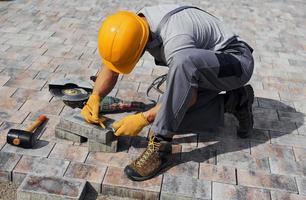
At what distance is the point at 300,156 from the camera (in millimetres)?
4160

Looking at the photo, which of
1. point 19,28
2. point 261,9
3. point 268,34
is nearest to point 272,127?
point 268,34

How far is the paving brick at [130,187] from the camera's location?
3.52m

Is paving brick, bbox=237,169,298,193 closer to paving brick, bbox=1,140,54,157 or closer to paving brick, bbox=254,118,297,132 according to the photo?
paving brick, bbox=254,118,297,132

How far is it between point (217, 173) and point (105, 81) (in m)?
1.39

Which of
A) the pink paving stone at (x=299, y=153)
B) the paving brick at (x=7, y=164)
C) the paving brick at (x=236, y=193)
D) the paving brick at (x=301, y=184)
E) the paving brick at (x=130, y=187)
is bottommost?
the pink paving stone at (x=299, y=153)

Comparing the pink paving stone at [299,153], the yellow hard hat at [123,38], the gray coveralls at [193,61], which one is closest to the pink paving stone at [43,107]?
the yellow hard hat at [123,38]

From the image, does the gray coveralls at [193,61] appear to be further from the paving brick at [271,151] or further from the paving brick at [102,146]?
the paving brick at [271,151]

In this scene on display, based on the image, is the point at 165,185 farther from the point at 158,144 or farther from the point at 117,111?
the point at 117,111

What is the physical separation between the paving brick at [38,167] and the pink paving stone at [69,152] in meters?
0.08

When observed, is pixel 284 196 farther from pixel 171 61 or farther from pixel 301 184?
pixel 171 61

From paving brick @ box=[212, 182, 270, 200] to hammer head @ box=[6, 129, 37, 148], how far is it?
1.72m

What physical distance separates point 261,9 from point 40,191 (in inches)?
292

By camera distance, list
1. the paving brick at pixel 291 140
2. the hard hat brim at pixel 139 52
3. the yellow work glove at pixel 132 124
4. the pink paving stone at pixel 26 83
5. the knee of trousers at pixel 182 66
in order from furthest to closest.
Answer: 1. the pink paving stone at pixel 26 83
2. the paving brick at pixel 291 140
3. the yellow work glove at pixel 132 124
4. the hard hat brim at pixel 139 52
5. the knee of trousers at pixel 182 66

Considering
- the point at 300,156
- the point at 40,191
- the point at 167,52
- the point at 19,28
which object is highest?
the point at 167,52
